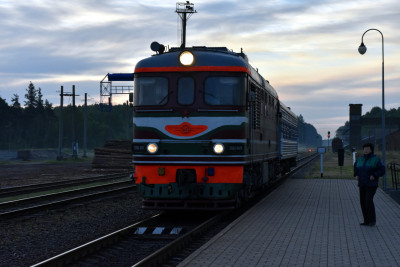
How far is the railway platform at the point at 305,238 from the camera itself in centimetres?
772

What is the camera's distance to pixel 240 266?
7.32 m

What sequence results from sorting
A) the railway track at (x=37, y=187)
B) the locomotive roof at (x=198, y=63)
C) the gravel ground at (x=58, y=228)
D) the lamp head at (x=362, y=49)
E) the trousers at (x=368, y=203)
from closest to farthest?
the gravel ground at (x=58, y=228) < the trousers at (x=368, y=203) < the locomotive roof at (x=198, y=63) < the railway track at (x=37, y=187) < the lamp head at (x=362, y=49)

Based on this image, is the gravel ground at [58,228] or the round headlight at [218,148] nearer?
the gravel ground at [58,228]

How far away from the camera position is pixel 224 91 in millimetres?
12289

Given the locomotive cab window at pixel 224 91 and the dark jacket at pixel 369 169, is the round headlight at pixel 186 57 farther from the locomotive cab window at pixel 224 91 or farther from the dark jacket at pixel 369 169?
the dark jacket at pixel 369 169

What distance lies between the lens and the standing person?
10.9 meters

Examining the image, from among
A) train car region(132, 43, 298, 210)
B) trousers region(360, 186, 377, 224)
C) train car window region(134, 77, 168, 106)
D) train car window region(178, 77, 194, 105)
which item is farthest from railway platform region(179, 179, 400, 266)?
train car window region(134, 77, 168, 106)

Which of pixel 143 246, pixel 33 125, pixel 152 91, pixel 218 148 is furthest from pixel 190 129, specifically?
pixel 33 125

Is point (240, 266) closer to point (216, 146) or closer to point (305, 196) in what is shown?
point (216, 146)

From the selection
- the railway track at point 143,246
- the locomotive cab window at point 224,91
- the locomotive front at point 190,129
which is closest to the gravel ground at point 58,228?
the railway track at point 143,246

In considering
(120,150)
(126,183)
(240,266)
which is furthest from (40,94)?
(240,266)

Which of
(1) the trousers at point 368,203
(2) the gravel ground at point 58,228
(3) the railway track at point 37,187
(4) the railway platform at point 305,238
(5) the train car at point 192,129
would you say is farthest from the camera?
(3) the railway track at point 37,187

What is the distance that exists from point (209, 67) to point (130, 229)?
3956 millimetres

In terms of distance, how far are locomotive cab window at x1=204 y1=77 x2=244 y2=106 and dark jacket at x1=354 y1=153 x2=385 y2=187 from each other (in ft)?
9.37
